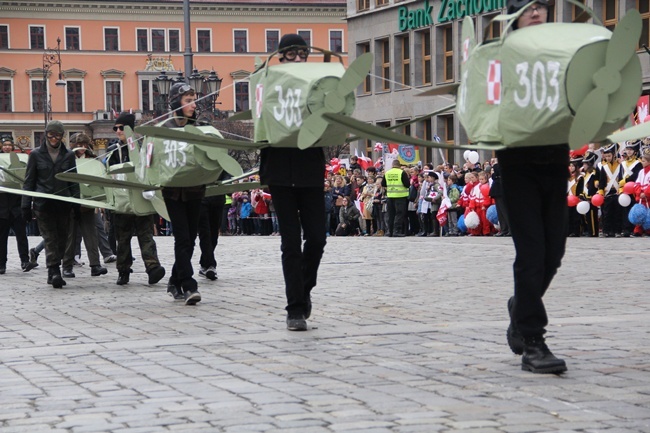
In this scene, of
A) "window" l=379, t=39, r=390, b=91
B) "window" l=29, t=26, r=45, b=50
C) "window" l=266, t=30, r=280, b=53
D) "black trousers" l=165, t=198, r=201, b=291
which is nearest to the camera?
"black trousers" l=165, t=198, r=201, b=291

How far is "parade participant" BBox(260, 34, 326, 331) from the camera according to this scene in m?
9.28

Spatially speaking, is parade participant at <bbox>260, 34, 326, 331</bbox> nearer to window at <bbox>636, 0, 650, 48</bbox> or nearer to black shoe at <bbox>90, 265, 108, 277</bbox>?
black shoe at <bbox>90, 265, 108, 277</bbox>

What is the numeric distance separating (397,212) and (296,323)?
2218 cm

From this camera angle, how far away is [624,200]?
2480 centimetres

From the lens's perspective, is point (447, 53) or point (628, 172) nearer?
point (628, 172)

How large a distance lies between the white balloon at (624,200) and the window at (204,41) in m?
89.6

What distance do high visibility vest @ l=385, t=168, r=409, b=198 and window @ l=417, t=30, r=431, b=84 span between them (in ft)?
83.6

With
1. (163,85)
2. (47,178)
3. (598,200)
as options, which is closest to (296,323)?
(47,178)

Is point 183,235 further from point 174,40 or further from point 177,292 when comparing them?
point 174,40

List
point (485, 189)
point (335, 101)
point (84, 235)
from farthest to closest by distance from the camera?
point (485, 189) → point (84, 235) → point (335, 101)

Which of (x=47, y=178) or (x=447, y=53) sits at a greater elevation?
(x=447, y=53)

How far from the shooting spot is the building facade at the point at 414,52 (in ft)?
174

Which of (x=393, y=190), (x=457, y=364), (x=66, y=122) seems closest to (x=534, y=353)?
(x=457, y=364)

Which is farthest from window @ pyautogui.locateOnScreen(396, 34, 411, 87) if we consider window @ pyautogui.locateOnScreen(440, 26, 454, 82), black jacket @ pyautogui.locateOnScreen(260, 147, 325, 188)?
black jacket @ pyautogui.locateOnScreen(260, 147, 325, 188)
